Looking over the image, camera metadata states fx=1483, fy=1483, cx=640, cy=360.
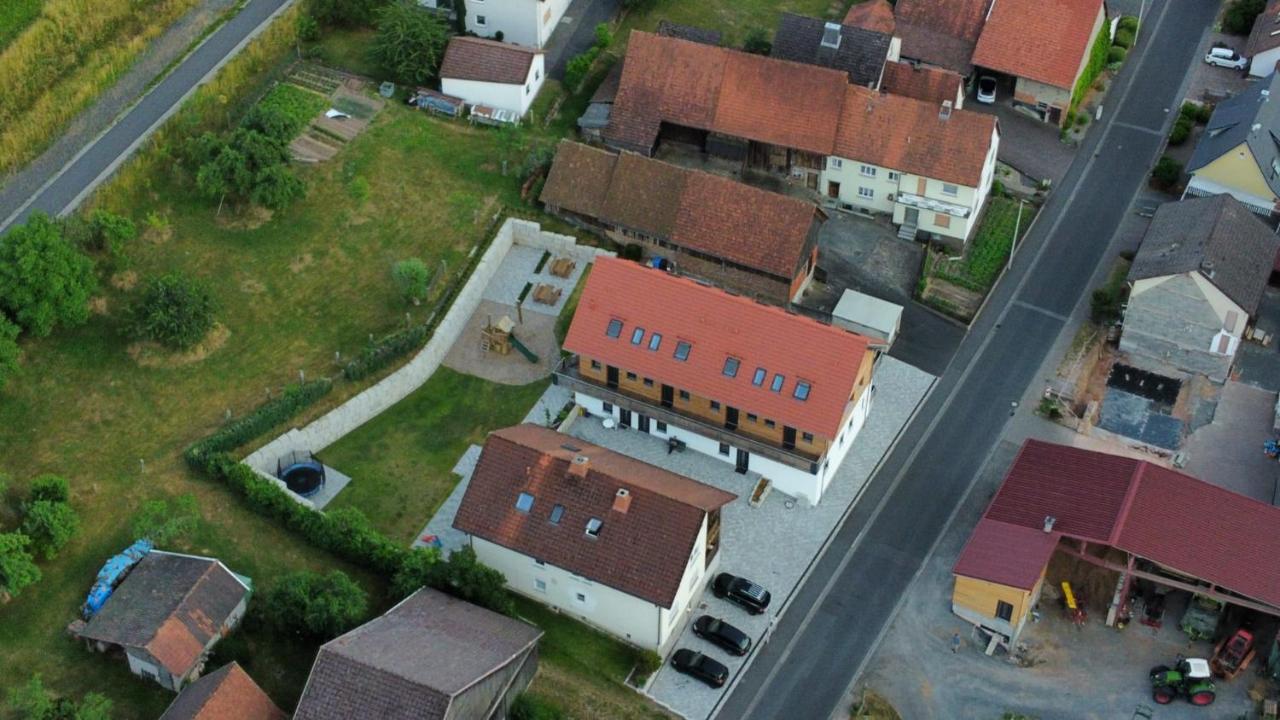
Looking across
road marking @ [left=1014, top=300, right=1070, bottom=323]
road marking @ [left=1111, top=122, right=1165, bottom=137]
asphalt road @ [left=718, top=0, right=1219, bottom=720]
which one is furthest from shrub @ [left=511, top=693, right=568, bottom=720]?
road marking @ [left=1111, top=122, right=1165, bottom=137]

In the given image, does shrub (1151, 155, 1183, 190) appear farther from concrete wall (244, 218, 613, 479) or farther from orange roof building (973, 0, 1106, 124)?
concrete wall (244, 218, 613, 479)

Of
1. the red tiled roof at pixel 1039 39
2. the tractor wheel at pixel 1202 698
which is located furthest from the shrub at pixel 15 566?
the red tiled roof at pixel 1039 39

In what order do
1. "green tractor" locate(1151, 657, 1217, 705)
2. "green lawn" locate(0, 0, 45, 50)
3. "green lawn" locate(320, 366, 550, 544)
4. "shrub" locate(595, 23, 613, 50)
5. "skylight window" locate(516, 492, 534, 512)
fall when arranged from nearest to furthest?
"green tractor" locate(1151, 657, 1217, 705)
"skylight window" locate(516, 492, 534, 512)
"green lawn" locate(320, 366, 550, 544)
"green lawn" locate(0, 0, 45, 50)
"shrub" locate(595, 23, 613, 50)

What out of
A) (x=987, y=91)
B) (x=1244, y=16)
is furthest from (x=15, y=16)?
(x=1244, y=16)

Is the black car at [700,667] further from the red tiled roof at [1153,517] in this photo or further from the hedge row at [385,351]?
the hedge row at [385,351]

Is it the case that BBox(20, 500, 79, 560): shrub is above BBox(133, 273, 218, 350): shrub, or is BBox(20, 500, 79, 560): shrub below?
below

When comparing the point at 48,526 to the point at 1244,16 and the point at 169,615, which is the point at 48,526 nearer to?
the point at 169,615
